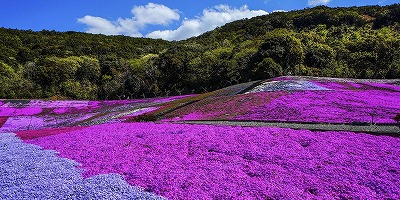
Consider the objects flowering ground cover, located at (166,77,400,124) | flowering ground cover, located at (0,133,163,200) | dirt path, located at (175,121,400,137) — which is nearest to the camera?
flowering ground cover, located at (0,133,163,200)

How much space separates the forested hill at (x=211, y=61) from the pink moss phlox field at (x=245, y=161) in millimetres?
48937

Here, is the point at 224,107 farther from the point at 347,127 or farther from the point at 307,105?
the point at 347,127

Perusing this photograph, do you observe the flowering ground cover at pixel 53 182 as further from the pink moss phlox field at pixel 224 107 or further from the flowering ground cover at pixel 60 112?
the flowering ground cover at pixel 60 112

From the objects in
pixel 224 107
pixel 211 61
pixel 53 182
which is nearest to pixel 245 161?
pixel 53 182

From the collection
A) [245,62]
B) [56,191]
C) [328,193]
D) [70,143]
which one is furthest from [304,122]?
[245,62]

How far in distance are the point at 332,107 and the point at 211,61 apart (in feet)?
188

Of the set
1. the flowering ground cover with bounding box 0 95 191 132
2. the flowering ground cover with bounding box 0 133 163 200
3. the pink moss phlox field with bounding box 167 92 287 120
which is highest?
the flowering ground cover with bounding box 0 133 163 200

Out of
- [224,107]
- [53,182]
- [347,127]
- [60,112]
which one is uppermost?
[53,182]

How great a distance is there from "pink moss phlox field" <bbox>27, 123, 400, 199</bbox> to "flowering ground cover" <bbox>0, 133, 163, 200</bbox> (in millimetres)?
733

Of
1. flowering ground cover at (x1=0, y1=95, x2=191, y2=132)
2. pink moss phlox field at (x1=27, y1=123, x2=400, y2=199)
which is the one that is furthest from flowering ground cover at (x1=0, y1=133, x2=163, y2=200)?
flowering ground cover at (x1=0, y1=95, x2=191, y2=132)

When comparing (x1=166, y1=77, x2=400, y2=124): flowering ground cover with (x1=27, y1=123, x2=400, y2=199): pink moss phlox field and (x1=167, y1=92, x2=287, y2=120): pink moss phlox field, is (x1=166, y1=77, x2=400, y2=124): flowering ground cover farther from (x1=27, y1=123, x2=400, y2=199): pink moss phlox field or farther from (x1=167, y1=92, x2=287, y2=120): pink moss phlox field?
(x1=27, y1=123, x2=400, y2=199): pink moss phlox field

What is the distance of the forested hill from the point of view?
74.6 m

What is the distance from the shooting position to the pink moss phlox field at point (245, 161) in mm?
13828

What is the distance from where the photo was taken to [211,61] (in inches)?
3472
